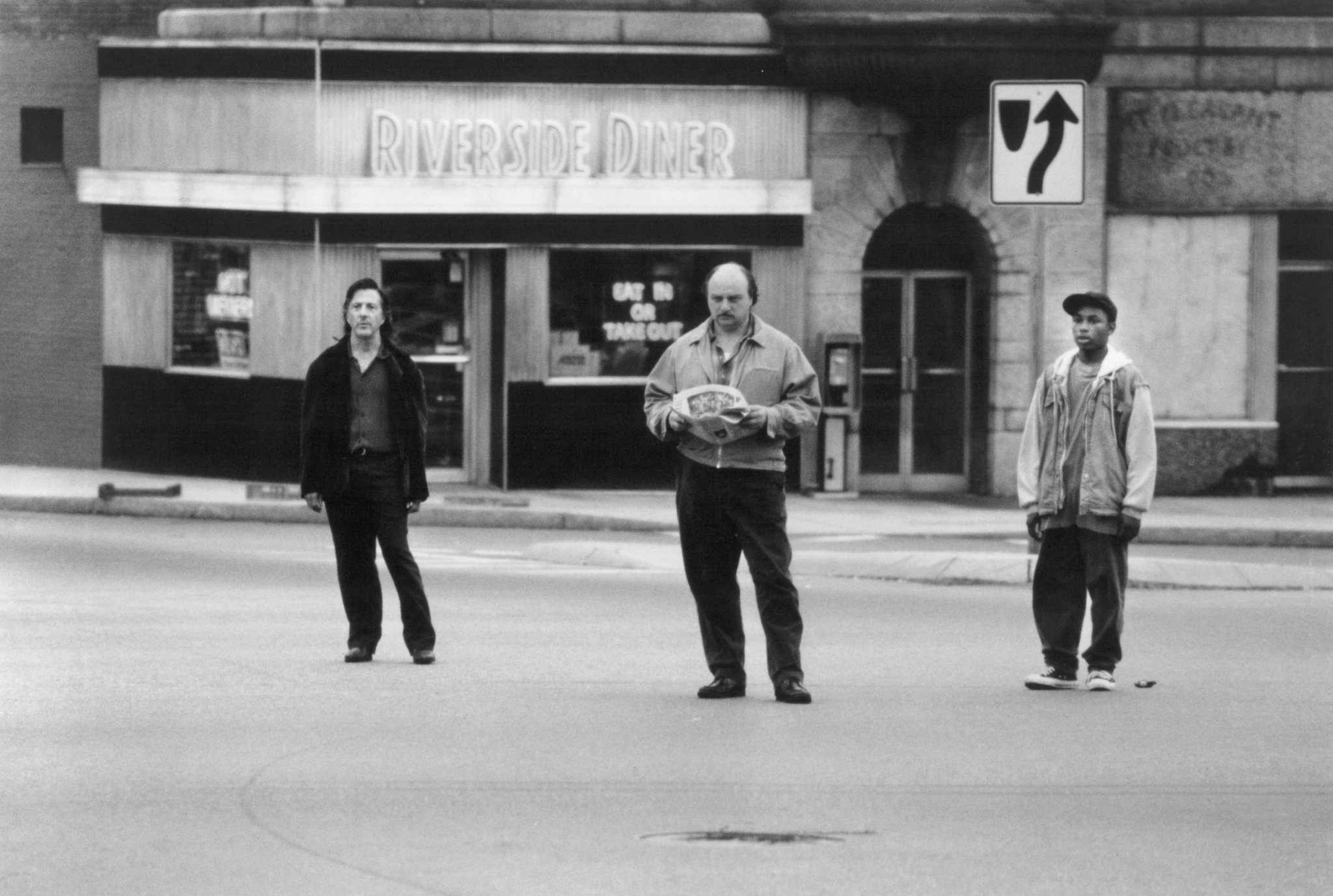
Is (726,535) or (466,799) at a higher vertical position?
(726,535)

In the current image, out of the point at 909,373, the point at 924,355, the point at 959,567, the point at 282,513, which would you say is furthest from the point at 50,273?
the point at 959,567

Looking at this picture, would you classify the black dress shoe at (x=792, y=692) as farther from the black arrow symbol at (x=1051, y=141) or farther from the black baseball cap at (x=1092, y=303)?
the black arrow symbol at (x=1051, y=141)

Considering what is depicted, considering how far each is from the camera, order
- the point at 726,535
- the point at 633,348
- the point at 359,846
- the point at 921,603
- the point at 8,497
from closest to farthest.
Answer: the point at 359,846, the point at 726,535, the point at 921,603, the point at 8,497, the point at 633,348

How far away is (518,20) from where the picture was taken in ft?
72.8

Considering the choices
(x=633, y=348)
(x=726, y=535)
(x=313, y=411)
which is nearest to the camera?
(x=726, y=535)

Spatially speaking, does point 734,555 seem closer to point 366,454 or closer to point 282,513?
point 366,454

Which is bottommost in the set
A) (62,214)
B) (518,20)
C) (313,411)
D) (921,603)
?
(921,603)

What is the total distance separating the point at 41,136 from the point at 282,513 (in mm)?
5548

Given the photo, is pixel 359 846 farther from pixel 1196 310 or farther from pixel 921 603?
pixel 1196 310

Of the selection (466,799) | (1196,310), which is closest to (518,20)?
(1196,310)

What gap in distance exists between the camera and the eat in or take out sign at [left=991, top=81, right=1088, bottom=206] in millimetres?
15062

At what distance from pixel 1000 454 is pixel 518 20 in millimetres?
5845

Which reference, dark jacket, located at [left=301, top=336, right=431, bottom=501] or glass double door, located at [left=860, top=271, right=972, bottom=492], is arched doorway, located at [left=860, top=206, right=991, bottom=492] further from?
dark jacket, located at [left=301, top=336, right=431, bottom=501]

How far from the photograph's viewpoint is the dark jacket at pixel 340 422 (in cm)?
1101
